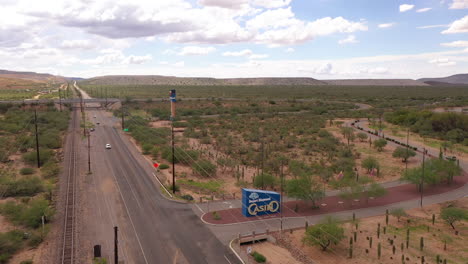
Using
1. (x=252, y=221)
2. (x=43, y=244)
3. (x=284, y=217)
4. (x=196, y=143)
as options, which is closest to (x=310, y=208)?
(x=284, y=217)

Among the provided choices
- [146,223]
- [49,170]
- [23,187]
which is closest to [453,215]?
[146,223]

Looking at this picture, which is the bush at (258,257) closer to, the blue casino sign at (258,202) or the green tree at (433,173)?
the blue casino sign at (258,202)

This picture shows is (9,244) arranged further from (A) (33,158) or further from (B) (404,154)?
(B) (404,154)

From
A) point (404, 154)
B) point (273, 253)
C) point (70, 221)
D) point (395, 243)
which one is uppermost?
point (404, 154)

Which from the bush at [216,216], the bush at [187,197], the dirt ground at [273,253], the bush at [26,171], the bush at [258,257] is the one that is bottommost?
the dirt ground at [273,253]

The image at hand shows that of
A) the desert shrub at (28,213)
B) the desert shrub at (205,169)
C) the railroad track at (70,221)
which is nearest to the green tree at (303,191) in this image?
the desert shrub at (205,169)
